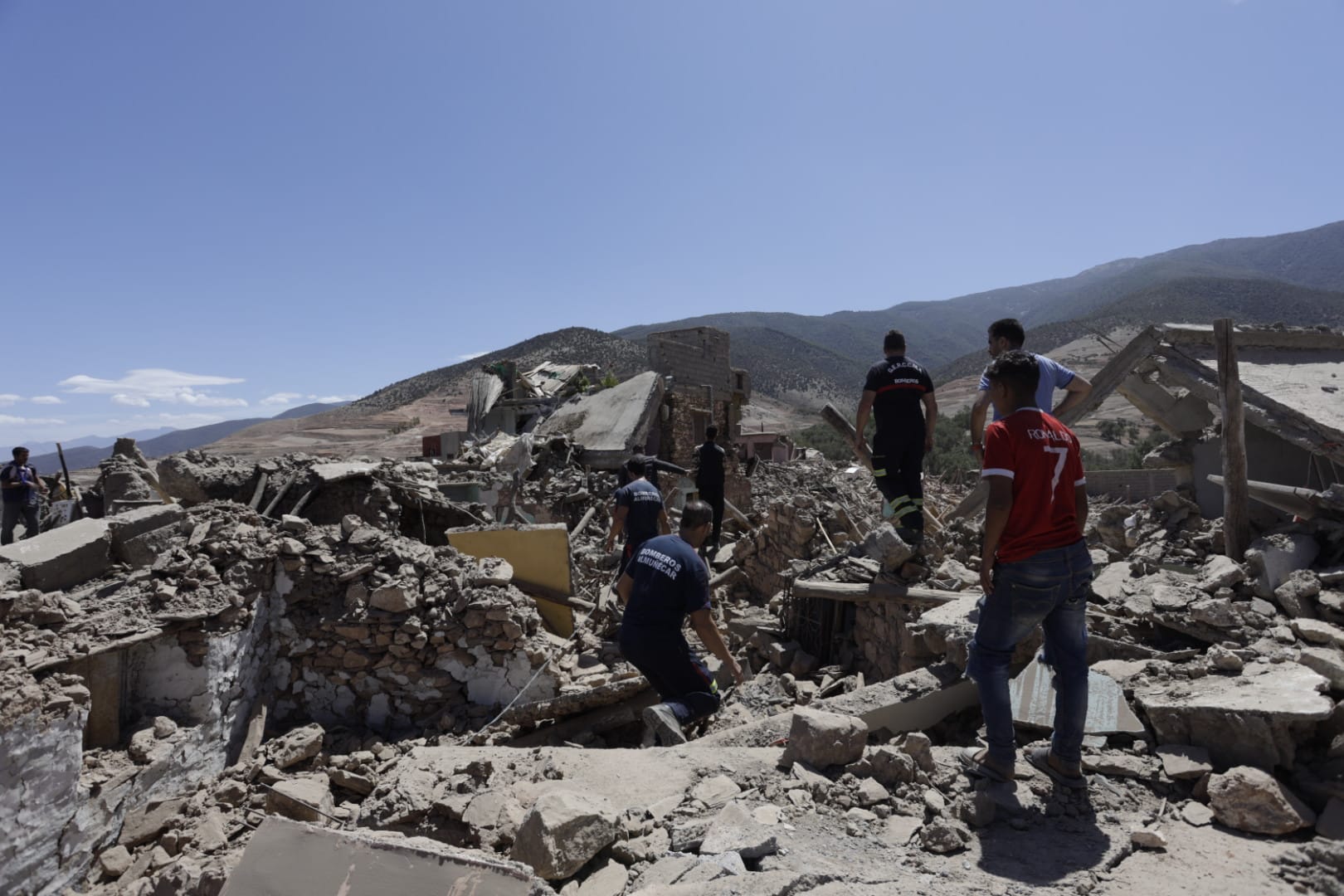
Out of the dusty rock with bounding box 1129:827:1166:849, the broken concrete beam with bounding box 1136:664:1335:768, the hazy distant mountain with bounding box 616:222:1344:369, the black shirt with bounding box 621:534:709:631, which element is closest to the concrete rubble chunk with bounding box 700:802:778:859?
the dusty rock with bounding box 1129:827:1166:849

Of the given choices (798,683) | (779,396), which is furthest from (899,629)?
(779,396)

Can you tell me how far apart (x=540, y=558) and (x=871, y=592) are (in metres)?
2.96

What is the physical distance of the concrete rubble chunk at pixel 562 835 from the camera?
2434 millimetres

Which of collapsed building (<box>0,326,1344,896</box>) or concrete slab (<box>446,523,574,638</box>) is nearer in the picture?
collapsed building (<box>0,326,1344,896</box>)

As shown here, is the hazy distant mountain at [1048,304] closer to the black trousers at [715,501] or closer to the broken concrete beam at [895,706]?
the black trousers at [715,501]

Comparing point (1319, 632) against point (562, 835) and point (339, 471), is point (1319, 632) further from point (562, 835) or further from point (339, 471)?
point (339, 471)

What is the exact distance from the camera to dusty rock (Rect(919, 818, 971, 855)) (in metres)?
2.50

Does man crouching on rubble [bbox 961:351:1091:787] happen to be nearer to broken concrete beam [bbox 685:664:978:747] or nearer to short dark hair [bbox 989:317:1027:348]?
broken concrete beam [bbox 685:664:978:747]

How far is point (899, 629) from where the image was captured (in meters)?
5.14

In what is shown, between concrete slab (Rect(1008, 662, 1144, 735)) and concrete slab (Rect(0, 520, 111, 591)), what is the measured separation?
565cm

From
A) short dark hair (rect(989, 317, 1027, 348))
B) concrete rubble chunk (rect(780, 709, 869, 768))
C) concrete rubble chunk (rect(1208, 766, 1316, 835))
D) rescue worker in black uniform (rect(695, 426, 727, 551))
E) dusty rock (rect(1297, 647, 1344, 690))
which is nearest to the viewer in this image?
concrete rubble chunk (rect(1208, 766, 1316, 835))

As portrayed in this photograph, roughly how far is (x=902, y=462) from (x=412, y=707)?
4.29 m

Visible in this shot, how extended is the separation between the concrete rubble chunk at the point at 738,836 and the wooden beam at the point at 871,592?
2.68 metres

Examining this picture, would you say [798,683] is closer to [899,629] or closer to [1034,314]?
[899,629]
